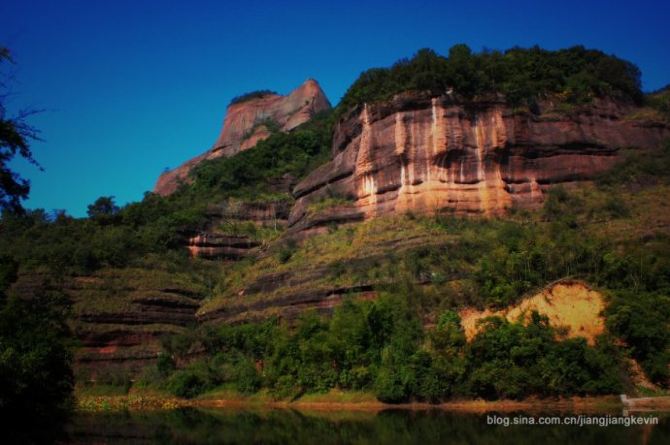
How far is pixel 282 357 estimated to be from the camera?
42344mm

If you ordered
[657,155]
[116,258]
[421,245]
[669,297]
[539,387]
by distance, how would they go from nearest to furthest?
[539,387], [669,297], [421,245], [657,155], [116,258]

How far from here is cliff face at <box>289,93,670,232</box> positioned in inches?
2197

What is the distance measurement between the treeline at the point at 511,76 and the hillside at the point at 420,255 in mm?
255

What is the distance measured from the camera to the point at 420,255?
48.4m

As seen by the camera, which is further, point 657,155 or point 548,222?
point 657,155

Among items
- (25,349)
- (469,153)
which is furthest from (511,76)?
(25,349)

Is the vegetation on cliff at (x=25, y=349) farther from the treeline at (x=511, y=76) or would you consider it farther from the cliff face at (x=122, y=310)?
the treeline at (x=511, y=76)

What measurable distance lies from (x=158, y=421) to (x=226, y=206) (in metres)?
48.4

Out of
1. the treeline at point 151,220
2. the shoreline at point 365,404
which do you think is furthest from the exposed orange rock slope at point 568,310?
the treeline at point 151,220

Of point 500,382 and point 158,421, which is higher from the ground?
point 500,382

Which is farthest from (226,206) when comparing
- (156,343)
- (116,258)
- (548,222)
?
(548,222)

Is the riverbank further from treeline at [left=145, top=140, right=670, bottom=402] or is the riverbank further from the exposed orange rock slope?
the exposed orange rock slope

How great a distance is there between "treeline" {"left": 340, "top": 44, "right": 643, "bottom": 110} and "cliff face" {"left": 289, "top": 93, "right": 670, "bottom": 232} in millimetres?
1864

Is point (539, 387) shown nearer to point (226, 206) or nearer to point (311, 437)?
point (311, 437)
